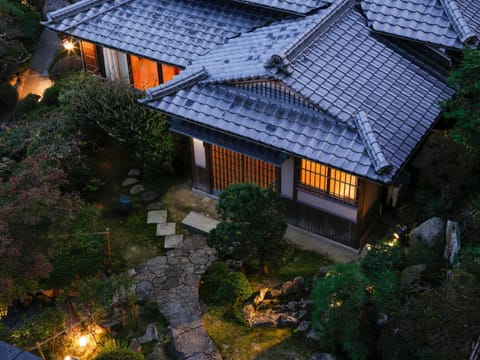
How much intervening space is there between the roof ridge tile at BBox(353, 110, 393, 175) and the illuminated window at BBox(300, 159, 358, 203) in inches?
72.8

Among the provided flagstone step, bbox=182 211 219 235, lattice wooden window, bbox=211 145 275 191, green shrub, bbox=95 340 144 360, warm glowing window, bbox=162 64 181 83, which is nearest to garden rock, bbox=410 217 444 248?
lattice wooden window, bbox=211 145 275 191

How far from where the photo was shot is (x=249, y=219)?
19.5m

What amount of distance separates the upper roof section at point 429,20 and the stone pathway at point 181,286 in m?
10.8

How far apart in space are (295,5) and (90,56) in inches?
415

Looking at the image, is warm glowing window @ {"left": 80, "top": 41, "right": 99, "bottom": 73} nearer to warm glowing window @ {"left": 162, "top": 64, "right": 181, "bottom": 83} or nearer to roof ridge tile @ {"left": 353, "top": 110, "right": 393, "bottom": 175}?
warm glowing window @ {"left": 162, "top": 64, "right": 181, "bottom": 83}

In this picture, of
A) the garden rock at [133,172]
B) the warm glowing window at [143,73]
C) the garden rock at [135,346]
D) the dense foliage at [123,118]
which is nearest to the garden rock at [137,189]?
the garden rock at [133,172]

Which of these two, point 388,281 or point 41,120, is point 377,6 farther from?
point 41,120

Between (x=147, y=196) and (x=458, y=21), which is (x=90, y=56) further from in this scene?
(x=458, y=21)

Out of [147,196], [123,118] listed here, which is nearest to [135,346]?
[147,196]

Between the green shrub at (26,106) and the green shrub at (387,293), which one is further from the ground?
the green shrub at (387,293)

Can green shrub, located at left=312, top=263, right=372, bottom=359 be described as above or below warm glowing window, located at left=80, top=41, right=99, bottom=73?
below

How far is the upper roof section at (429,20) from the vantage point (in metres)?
22.0

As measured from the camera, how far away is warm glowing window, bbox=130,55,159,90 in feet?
92.6

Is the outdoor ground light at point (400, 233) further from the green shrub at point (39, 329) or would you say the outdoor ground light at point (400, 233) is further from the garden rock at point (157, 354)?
the green shrub at point (39, 329)
